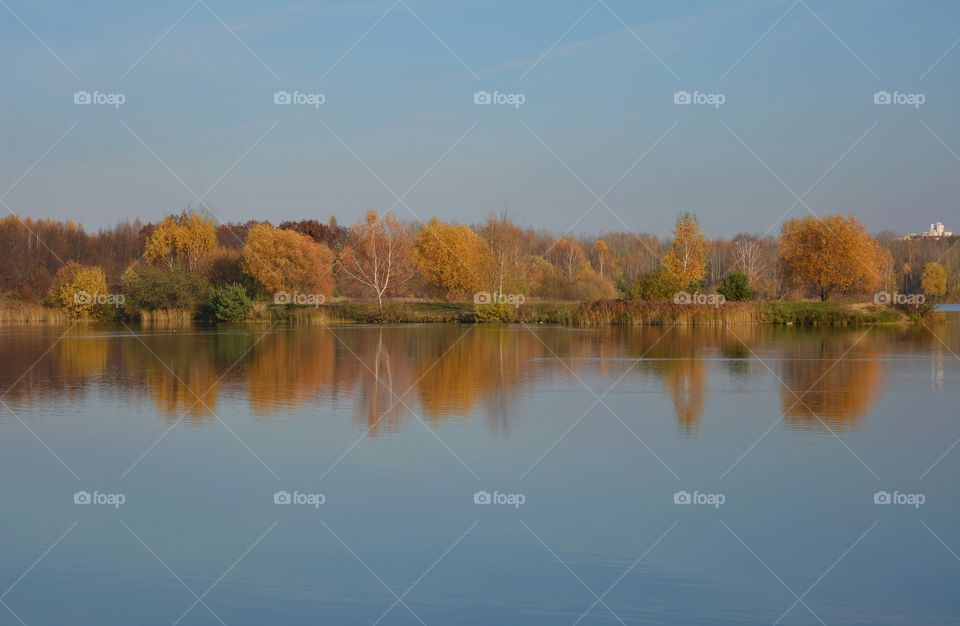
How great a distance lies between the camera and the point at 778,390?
1623 cm

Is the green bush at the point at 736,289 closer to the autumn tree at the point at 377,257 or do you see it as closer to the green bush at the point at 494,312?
the green bush at the point at 494,312

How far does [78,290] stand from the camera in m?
42.4


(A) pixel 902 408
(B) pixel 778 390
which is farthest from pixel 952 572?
(B) pixel 778 390

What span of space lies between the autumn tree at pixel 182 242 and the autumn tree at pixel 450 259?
1213 centimetres

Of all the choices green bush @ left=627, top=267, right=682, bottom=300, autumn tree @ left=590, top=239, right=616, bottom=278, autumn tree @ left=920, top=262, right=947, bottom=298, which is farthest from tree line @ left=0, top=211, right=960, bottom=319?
autumn tree @ left=590, top=239, right=616, bottom=278

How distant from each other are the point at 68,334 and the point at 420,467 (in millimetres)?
26013

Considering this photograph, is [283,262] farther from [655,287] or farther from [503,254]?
[655,287]

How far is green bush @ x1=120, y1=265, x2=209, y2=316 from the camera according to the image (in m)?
42.6

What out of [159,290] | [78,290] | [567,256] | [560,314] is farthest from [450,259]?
[567,256]

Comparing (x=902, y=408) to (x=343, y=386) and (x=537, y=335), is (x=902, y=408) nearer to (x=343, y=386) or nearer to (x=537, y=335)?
(x=343, y=386)

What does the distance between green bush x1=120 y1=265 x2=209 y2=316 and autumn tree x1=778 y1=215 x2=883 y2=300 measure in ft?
96.0

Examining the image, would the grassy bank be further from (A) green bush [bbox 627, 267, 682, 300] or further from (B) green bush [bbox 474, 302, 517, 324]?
(A) green bush [bbox 627, 267, 682, 300]

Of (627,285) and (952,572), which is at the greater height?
(627,285)

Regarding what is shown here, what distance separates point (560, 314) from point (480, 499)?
3229 cm
